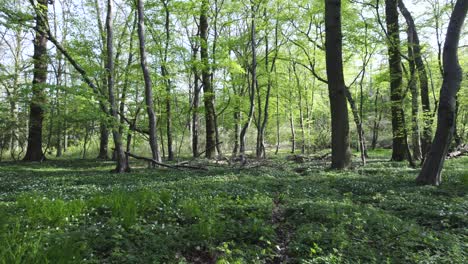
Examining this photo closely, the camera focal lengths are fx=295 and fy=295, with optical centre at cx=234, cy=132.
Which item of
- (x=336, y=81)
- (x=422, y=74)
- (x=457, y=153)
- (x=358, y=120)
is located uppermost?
(x=422, y=74)

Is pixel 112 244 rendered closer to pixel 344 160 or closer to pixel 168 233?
pixel 168 233

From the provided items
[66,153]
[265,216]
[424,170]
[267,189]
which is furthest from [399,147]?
[66,153]

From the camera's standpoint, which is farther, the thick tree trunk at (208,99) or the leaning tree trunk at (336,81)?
the thick tree trunk at (208,99)

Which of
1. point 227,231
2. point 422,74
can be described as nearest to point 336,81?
point 422,74

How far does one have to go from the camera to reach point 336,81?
13.0 m

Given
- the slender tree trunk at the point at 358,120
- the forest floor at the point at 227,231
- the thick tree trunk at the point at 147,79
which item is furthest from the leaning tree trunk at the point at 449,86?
the thick tree trunk at the point at 147,79

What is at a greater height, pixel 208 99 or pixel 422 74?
pixel 422 74

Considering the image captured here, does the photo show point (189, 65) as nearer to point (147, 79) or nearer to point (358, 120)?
point (147, 79)

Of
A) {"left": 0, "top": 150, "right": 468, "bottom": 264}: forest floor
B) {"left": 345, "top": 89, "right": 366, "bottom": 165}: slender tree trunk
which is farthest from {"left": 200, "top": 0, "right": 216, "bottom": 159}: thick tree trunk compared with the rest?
{"left": 0, "top": 150, "right": 468, "bottom": 264}: forest floor

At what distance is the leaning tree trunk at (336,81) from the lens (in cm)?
1269

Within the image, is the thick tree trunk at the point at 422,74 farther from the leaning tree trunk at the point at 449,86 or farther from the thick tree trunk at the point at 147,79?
the thick tree trunk at the point at 147,79

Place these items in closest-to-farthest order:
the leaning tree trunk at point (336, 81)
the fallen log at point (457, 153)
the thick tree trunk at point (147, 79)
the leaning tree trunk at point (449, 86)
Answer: the leaning tree trunk at point (449, 86) → the leaning tree trunk at point (336, 81) → the thick tree trunk at point (147, 79) → the fallen log at point (457, 153)

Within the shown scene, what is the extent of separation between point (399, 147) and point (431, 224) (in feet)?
43.8

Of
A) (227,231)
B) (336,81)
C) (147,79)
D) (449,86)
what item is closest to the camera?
(227,231)
